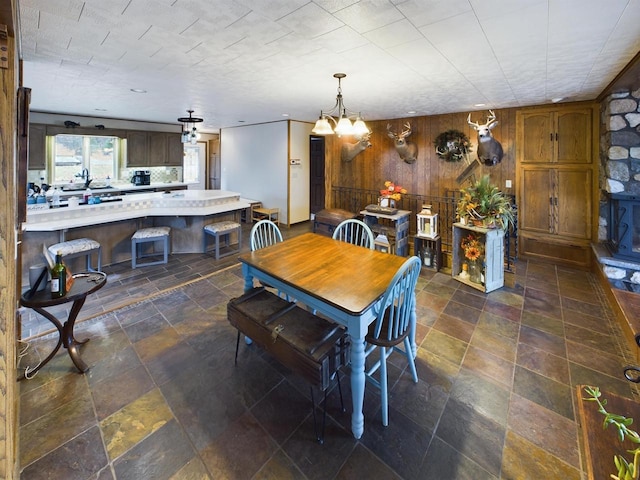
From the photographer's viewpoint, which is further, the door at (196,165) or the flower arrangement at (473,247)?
the door at (196,165)

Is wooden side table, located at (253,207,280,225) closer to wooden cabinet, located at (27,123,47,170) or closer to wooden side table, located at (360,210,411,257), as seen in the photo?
wooden side table, located at (360,210,411,257)

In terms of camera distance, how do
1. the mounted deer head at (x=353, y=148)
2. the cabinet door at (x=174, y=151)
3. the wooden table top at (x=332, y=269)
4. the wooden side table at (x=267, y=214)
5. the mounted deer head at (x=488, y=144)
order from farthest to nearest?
the cabinet door at (x=174, y=151), the wooden side table at (x=267, y=214), the mounted deer head at (x=353, y=148), the mounted deer head at (x=488, y=144), the wooden table top at (x=332, y=269)

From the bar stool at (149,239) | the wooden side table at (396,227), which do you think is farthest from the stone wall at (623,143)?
the bar stool at (149,239)

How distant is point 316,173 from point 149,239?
14.2 feet

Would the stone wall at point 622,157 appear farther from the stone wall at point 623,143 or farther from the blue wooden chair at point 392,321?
the blue wooden chair at point 392,321

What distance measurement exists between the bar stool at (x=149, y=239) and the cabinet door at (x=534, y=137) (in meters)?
5.79

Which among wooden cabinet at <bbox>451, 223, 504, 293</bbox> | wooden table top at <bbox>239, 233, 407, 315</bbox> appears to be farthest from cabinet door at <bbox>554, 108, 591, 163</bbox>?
wooden table top at <bbox>239, 233, 407, 315</bbox>

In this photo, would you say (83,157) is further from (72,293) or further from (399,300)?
(399,300)

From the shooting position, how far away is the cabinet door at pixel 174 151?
25.9ft

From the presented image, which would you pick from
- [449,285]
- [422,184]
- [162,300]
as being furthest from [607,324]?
[162,300]

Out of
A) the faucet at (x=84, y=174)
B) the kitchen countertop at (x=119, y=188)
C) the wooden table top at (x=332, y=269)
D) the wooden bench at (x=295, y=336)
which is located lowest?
the wooden bench at (x=295, y=336)

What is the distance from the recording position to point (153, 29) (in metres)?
2.16

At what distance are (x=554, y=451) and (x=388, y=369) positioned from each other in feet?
3.45

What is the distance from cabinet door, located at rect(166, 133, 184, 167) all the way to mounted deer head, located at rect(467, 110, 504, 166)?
7.09 metres
